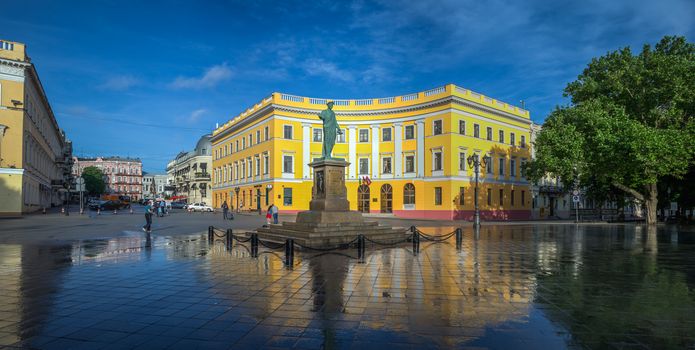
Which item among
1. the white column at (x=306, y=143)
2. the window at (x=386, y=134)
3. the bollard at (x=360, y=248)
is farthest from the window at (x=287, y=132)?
the bollard at (x=360, y=248)

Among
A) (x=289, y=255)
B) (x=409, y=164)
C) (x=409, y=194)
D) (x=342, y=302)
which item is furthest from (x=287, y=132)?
(x=342, y=302)

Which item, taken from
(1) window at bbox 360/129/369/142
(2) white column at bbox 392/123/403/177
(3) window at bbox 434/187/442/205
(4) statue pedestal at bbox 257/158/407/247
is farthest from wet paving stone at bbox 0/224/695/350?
(1) window at bbox 360/129/369/142

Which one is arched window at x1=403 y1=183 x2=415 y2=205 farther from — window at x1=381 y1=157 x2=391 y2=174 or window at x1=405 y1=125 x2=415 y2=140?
window at x1=405 y1=125 x2=415 y2=140

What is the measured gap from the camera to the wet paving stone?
504 cm

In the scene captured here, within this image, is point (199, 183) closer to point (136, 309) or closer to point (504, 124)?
point (504, 124)

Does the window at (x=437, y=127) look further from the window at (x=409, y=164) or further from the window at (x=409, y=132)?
the window at (x=409, y=164)

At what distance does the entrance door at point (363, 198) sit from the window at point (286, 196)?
8.05m

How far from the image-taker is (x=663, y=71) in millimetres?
27781

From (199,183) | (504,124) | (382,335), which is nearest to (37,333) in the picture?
(382,335)

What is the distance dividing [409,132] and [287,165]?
1469 cm

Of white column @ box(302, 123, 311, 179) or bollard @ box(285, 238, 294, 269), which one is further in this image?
white column @ box(302, 123, 311, 179)

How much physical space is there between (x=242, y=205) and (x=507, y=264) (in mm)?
50903

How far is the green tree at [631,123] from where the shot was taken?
26.3 meters

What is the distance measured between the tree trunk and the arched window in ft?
68.8
